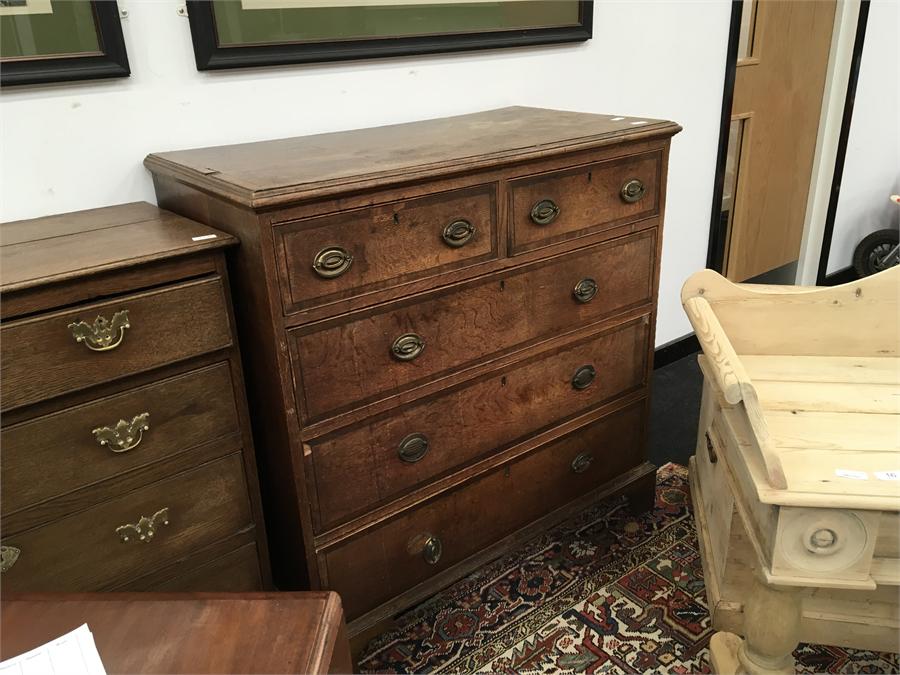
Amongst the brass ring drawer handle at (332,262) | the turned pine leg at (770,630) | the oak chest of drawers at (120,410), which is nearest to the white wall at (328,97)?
the oak chest of drawers at (120,410)

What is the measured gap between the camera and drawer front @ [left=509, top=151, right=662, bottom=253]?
1597mm

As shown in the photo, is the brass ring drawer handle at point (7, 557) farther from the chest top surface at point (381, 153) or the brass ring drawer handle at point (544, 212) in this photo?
the brass ring drawer handle at point (544, 212)

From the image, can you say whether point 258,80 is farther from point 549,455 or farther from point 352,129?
point 549,455

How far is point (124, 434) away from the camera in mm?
1297

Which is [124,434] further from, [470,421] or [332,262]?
[470,421]

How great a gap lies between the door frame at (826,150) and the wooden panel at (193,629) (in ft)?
8.19

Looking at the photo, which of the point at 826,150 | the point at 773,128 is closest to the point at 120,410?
the point at 773,128

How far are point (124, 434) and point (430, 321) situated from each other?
0.61m

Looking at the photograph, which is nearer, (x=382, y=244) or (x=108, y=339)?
(x=108, y=339)

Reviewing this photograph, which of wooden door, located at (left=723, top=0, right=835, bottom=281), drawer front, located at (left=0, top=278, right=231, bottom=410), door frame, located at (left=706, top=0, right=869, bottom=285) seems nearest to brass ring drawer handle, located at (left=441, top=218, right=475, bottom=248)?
drawer front, located at (left=0, top=278, right=231, bottom=410)

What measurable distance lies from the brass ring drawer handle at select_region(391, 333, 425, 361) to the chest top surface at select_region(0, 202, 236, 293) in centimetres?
38

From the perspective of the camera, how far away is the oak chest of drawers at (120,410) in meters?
1.18

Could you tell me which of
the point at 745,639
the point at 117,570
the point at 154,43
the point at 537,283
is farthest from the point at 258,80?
the point at 745,639

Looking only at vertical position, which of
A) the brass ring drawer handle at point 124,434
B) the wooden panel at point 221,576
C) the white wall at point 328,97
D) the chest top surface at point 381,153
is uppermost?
the white wall at point 328,97
